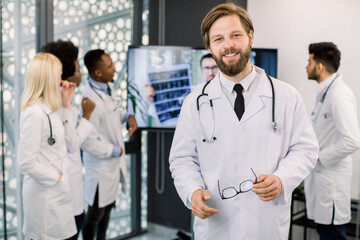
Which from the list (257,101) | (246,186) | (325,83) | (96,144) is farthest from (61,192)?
(325,83)

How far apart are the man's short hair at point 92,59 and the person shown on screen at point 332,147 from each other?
1.69m

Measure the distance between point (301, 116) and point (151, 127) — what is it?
79.8 inches

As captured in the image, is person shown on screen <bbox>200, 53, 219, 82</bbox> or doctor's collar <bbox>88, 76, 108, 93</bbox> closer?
doctor's collar <bbox>88, 76, 108, 93</bbox>

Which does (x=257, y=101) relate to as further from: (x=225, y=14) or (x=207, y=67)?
(x=207, y=67)

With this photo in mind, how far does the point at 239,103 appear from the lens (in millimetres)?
1749

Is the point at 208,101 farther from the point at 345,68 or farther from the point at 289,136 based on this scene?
the point at 345,68

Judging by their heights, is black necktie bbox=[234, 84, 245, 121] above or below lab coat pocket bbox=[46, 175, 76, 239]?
above

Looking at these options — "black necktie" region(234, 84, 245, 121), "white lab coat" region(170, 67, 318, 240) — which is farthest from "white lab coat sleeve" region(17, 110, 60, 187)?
"black necktie" region(234, 84, 245, 121)

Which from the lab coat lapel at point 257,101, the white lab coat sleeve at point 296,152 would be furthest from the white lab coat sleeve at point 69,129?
the white lab coat sleeve at point 296,152

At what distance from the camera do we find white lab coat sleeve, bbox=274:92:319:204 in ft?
5.29

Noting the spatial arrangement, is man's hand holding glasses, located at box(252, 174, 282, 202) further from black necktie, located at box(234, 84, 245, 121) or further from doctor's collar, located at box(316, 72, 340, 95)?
doctor's collar, located at box(316, 72, 340, 95)

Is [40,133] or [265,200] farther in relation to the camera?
[40,133]

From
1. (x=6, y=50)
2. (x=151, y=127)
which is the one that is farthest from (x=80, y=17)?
(x=151, y=127)

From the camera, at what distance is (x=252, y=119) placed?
5.55 feet
